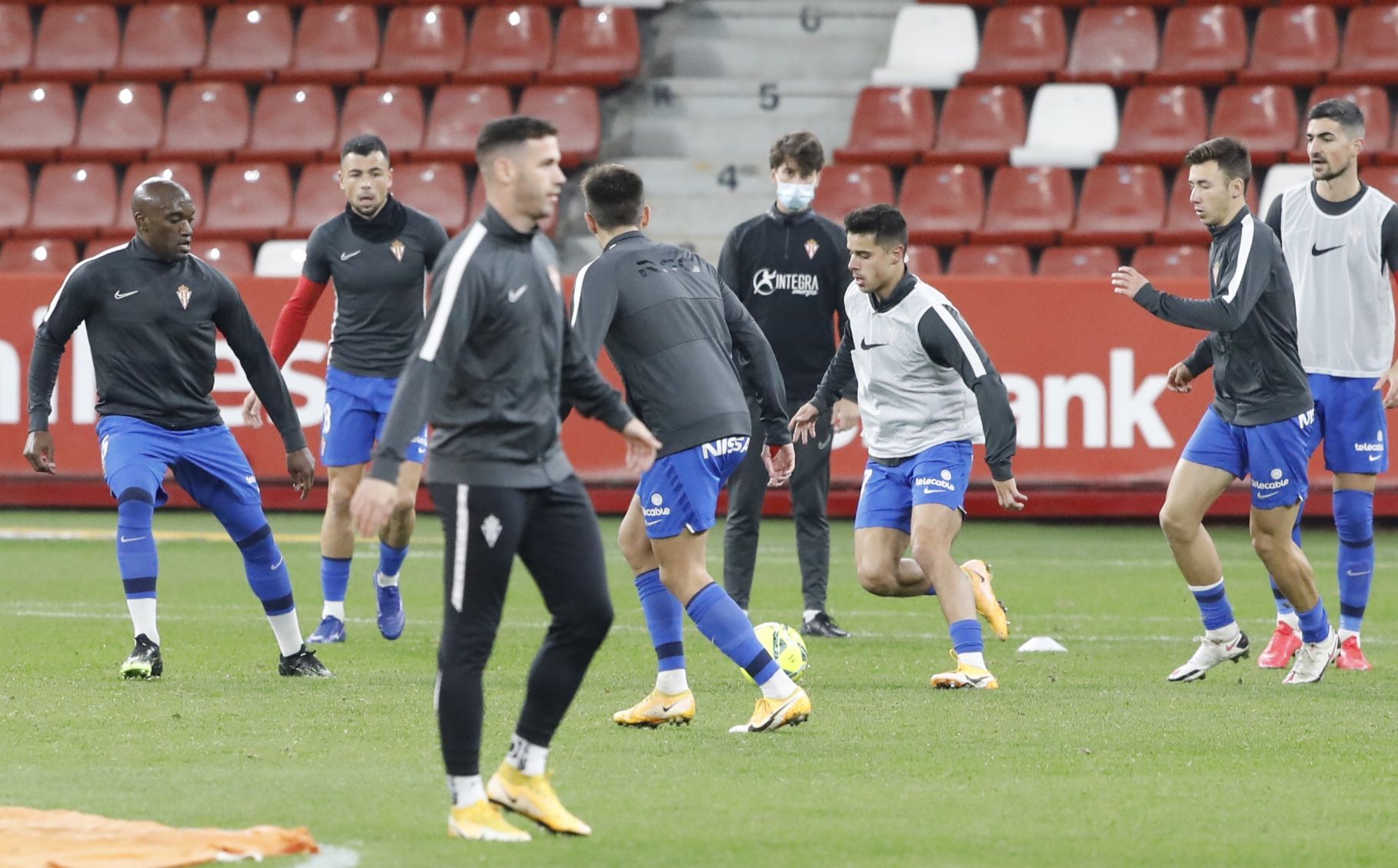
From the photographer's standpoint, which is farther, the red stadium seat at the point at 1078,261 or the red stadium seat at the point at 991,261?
the red stadium seat at the point at 991,261

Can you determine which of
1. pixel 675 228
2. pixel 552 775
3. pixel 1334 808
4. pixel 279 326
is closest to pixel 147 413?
pixel 279 326

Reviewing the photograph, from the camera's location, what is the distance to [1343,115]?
8.52 metres

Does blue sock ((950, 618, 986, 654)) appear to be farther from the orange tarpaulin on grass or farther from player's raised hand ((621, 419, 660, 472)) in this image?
the orange tarpaulin on grass

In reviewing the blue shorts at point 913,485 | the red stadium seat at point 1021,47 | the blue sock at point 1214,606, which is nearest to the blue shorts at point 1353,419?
the blue sock at point 1214,606

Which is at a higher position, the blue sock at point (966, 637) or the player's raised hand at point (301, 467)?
the player's raised hand at point (301, 467)

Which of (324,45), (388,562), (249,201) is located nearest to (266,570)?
(388,562)

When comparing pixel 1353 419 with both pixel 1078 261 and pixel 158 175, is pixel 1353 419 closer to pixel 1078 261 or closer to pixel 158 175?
pixel 1078 261

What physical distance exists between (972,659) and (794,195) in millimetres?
2915

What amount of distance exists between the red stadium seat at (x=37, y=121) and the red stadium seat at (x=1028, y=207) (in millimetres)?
8524

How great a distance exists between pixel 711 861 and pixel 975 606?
3.93 m

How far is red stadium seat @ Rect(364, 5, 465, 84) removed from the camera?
63.0ft

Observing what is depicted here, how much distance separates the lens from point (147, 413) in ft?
27.2

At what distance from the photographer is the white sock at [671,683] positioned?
23.7 feet

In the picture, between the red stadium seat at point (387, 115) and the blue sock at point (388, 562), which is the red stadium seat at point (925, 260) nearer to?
the red stadium seat at point (387, 115)
